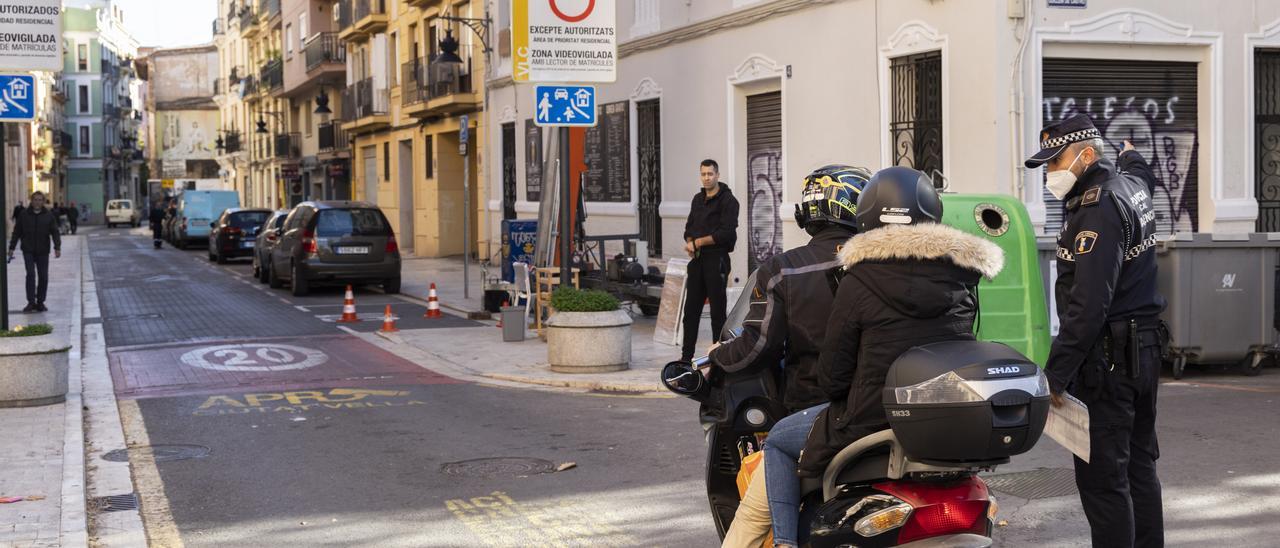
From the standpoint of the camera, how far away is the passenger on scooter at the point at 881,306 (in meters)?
3.97

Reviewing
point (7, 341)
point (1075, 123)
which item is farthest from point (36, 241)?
point (1075, 123)

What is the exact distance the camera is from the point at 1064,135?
17.1 feet

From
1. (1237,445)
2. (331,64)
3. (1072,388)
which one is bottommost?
(1237,445)

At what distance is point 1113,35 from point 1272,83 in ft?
7.92

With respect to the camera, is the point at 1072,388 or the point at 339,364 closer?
the point at 1072,388

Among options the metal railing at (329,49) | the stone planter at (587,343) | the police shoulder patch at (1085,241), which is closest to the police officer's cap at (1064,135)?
the police shoulder patch at (1085,241)

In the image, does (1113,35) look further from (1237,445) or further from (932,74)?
(1237,445)

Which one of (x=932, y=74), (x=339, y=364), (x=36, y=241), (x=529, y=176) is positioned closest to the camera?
(x=339, y=364)

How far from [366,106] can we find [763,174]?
77.3ft

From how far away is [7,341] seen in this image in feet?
34.1

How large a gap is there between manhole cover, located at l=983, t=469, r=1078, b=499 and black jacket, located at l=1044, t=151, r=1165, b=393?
85.0 inches

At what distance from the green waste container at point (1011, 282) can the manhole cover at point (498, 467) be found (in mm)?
3773

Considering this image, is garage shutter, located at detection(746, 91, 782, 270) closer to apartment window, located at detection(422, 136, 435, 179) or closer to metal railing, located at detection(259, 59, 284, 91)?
apartment window, located at detection(422, 136, 435, 179)

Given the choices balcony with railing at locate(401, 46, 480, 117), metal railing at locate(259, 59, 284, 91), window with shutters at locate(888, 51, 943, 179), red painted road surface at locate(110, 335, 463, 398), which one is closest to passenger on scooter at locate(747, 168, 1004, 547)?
red painted road surface at locate(110, 335, 463, 398)
